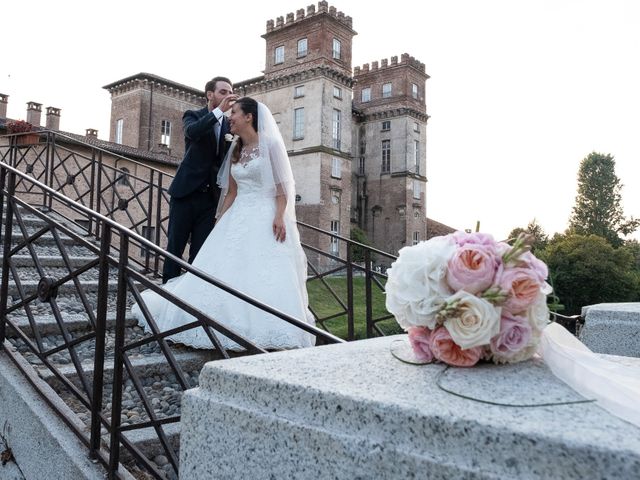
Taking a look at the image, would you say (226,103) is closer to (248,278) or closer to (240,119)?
(240,119)

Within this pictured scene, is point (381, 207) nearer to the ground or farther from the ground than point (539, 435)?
farther from the ground

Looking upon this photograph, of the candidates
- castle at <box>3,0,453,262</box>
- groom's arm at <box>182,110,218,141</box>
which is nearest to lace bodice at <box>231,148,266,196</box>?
groom's arm at <box>182,110,218,141</box>

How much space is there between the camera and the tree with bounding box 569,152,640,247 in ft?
164

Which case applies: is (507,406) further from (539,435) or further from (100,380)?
(100,380)

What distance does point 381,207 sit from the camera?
141ft

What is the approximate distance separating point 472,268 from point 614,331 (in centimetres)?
337

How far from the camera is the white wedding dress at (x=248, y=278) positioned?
3.97 meters

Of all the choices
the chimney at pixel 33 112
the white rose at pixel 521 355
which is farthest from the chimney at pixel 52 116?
the white rose at pixel 521 355

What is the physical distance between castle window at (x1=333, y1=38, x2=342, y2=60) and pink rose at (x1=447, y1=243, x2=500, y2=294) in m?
36.0

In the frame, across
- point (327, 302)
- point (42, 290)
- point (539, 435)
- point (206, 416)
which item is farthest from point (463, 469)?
point (327, 302)

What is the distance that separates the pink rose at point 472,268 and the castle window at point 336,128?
34.7 meters

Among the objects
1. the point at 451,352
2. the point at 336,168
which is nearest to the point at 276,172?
the point at 451,352

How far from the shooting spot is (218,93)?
4852 mm

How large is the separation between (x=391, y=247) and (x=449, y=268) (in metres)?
41.4
